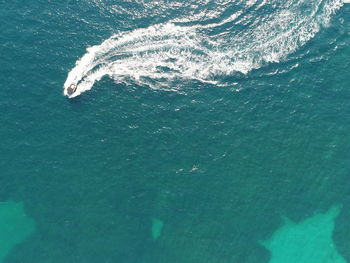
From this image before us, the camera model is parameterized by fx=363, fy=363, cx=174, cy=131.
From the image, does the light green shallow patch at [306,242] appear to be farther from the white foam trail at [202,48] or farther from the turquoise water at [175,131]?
the white foam trail at [202,48]

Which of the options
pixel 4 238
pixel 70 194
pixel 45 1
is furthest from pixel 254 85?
pixel 4 238

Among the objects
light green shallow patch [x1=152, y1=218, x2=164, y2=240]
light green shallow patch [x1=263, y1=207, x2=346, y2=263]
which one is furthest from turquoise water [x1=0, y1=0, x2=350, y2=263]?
light green shallow patch [x1=152, y1=218, x2=164, y2=240]

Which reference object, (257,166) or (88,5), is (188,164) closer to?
(257,166)

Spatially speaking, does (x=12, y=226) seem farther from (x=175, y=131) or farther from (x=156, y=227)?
(x=175, y=131)

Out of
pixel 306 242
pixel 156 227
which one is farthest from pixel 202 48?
pixel 306 242

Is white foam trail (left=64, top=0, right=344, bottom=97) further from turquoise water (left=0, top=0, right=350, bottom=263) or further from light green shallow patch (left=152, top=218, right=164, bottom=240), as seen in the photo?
light green shallow patch (left=152, top=218, right=164, bottom=240)

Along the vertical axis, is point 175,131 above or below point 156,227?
above
